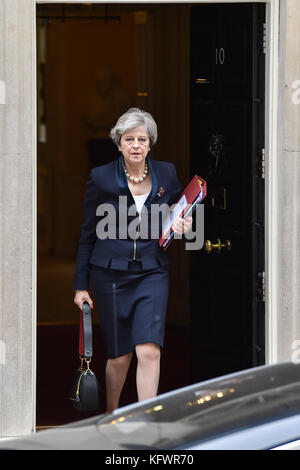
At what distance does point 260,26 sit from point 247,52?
0.18 metres

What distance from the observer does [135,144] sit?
5.58 m

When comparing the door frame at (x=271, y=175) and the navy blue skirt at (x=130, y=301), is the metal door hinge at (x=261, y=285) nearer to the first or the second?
the door frame at (x=271, y=175)

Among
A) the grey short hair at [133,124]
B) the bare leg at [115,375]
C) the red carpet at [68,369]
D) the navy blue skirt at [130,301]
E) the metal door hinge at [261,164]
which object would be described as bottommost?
the red carpet at [68,369]

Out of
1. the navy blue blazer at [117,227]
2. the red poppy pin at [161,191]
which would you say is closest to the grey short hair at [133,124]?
the navy blue blazer at [117,227]

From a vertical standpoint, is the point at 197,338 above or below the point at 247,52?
below

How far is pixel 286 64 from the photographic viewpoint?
596 cm

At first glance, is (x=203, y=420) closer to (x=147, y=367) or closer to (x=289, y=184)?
(x=147, y=367)

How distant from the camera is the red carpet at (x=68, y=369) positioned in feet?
22.6

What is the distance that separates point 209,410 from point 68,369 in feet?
18.9

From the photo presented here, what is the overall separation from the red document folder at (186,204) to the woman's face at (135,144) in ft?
1.04

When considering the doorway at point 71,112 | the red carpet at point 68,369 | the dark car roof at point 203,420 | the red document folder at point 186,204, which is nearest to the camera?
the dark car roof at point 203,420
